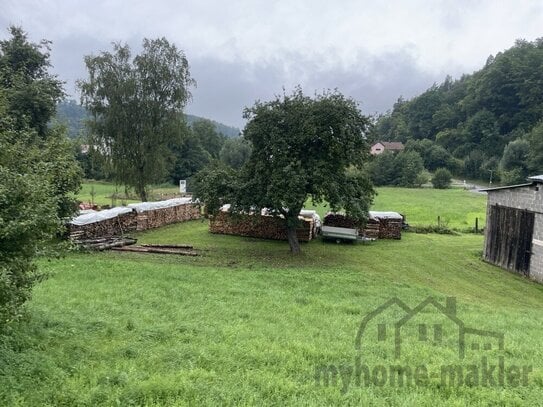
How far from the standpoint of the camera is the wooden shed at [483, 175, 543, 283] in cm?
1856

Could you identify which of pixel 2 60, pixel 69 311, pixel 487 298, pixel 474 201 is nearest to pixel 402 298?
pixel 487 298

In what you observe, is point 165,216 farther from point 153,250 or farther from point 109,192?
point 109,192

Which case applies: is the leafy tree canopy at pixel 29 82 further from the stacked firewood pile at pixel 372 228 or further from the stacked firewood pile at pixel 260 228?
the stacked firewood pile at pixel 372 228

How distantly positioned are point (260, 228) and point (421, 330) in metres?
16.7

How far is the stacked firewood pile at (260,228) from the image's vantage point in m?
24.1

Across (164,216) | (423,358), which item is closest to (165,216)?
(164,216)

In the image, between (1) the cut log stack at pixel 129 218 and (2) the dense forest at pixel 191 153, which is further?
(2) the dense forest at pixel 191 153

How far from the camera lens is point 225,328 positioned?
807 cm

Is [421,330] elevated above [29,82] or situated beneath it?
situated beneath

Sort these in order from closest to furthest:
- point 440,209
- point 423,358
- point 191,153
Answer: point 423,358
point 440,209
point 191,153

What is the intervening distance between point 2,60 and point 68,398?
21.3m

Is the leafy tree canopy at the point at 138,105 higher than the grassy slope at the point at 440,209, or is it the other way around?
the leafy tree canopy at the point at 138,105

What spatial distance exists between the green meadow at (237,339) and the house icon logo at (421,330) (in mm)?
121

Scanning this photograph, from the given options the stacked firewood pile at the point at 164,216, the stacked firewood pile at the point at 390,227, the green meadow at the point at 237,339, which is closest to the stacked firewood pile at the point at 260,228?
the stacked firewood pile at the point at 164,216
